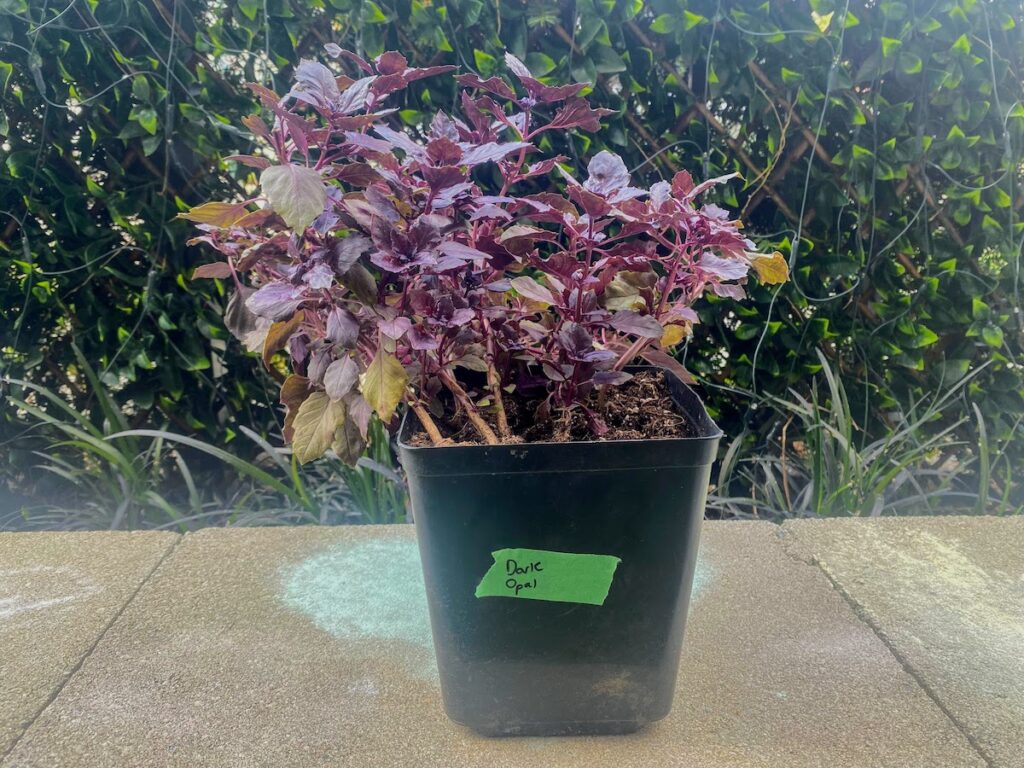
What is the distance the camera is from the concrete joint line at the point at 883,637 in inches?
34.9

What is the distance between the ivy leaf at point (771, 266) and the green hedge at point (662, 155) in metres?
0.91

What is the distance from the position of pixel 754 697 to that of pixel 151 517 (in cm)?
160

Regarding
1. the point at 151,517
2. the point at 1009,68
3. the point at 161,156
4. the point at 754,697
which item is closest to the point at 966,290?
the point at 1009,68

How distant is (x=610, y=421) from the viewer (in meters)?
0.92

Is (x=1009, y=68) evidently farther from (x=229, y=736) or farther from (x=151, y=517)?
(x=151, y=517)

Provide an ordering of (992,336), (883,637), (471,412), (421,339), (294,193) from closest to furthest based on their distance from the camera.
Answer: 1. (294,193)
2. (421,339)
3. (471,412)
4. (883,637)
5. (992,336)

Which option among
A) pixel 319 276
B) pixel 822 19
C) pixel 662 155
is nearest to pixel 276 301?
pixel 319 276

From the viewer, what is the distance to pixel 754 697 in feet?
3.18

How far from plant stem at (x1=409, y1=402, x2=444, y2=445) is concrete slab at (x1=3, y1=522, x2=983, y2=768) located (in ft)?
1.29

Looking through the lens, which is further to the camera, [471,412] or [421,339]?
[471,412]

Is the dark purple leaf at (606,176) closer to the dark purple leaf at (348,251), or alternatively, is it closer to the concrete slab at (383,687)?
the dark purple leaf at (348,251)

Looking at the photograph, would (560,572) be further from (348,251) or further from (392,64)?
(392,64)

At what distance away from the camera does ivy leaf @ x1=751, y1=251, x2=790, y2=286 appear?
0.83 meters

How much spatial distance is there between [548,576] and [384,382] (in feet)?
0.96
